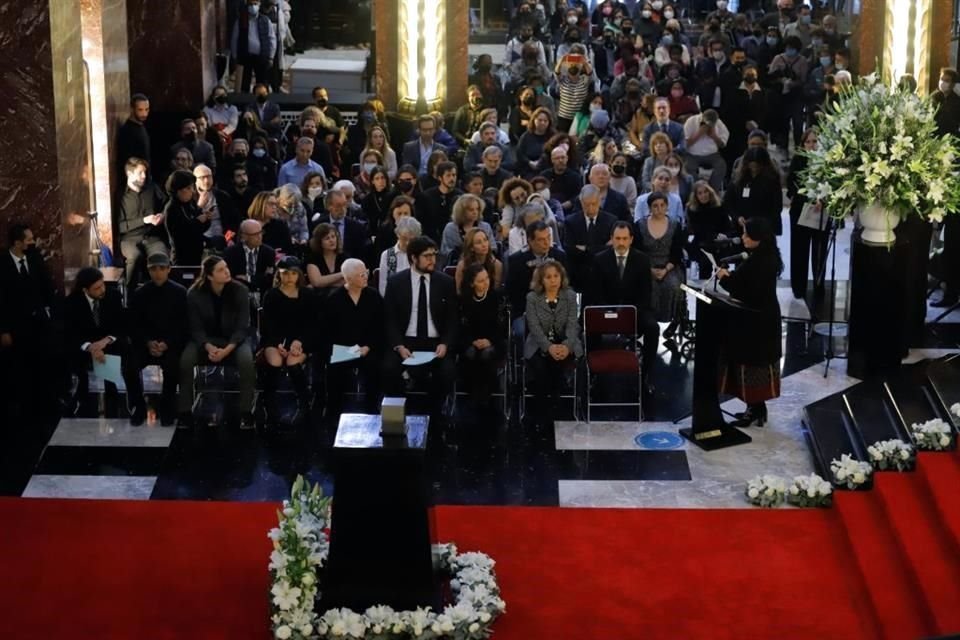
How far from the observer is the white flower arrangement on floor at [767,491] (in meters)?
10.5

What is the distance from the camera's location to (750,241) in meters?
11.5

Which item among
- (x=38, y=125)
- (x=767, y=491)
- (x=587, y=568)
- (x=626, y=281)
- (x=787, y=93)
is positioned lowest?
(x=587, y=568)

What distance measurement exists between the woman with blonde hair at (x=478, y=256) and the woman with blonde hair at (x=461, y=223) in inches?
21.8

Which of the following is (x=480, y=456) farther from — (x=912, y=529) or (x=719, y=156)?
(x=719, y=156)

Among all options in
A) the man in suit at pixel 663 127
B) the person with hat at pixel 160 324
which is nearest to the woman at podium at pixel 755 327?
the person with hat at pixel 160 324

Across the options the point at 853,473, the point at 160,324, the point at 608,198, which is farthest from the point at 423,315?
the point at 853,473

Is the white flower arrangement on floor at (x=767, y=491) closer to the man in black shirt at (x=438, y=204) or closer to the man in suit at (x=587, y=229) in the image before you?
the man in suit at (x=587, y=229)

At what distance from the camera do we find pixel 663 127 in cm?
1752

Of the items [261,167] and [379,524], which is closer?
[379,524]

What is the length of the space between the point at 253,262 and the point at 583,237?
2614 mm

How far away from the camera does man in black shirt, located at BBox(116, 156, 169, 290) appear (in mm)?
14305

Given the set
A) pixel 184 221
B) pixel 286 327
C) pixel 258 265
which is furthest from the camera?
pixel 184 221

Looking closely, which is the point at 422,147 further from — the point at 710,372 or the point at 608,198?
the point at 710,372

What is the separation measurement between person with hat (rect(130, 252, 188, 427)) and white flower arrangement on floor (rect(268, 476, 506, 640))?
331 centimetres
